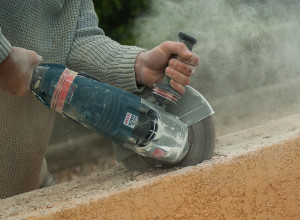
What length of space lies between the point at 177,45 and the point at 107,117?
1.22ft

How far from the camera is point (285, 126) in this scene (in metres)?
2.04

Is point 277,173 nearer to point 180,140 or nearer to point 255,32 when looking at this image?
point 180,140

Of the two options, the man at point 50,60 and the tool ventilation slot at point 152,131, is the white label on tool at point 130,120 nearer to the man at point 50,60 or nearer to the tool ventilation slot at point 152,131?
the tool ventilation slot at point 152,131

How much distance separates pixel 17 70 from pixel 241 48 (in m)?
1.75

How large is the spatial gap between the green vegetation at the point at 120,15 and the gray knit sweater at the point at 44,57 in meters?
1.46

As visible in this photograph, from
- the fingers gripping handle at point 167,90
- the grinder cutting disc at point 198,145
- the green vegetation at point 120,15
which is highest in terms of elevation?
the fingers gripping handle at point 167,90

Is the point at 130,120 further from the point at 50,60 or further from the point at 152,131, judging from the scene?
the point at 50,60

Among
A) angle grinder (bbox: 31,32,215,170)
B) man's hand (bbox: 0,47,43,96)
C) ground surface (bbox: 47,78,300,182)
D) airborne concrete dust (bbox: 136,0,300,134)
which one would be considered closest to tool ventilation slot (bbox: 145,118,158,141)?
angle grinder (bbox: 31,32,215,170)

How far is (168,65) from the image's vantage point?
172 centimetres

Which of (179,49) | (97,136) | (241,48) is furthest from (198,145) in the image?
(97,136)

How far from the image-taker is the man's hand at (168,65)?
1.63 m

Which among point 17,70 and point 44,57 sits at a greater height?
point 17,70

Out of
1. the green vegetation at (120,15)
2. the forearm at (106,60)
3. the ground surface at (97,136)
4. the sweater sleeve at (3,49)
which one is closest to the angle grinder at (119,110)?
the sweater sleeve at (3,49)

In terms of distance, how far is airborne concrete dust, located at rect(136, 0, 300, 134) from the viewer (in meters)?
2.68
